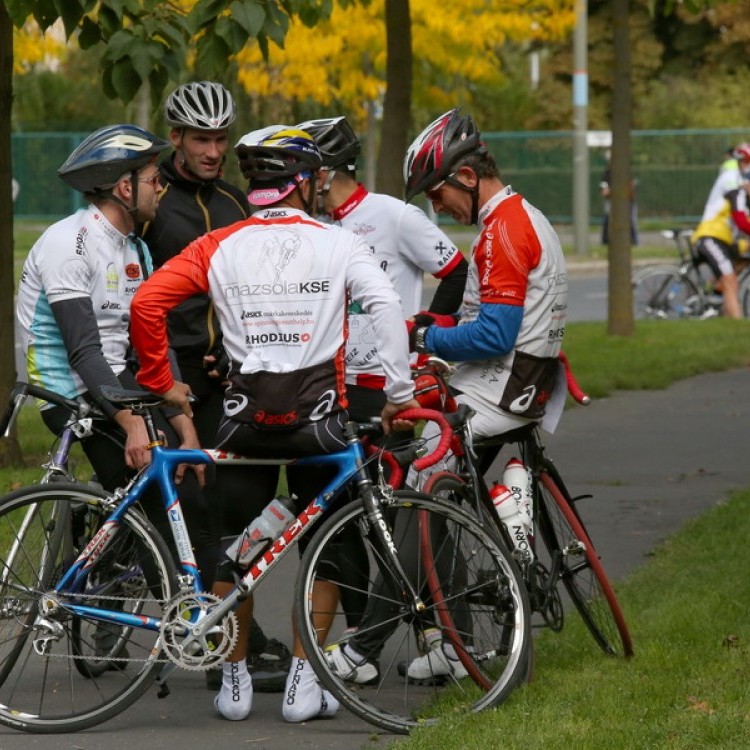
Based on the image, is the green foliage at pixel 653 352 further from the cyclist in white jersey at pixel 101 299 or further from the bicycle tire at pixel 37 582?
the bicycle tire at pixel 37 582

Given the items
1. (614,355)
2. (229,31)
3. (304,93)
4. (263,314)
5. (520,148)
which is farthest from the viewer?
(520,148)

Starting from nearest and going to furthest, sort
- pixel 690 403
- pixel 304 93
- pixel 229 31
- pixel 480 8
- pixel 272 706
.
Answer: pixel 272 706, pixel 229 31, pixel 690 403, pixel 480 8, pixel 304 93

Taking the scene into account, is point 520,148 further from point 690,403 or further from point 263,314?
point 263,314

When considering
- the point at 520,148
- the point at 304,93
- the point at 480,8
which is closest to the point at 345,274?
the point at 480,8

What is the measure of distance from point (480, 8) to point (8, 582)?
21.9 m

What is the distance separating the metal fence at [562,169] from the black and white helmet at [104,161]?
32560mm

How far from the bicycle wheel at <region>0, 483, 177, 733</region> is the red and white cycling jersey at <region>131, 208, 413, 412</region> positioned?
1.78 feet

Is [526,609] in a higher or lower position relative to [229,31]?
lower

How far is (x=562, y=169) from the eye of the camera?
127ft

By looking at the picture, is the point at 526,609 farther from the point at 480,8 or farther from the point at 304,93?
the point at 304,93

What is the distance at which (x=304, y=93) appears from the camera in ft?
99.0

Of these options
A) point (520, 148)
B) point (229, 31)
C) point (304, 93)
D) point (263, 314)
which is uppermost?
point (229, 31)

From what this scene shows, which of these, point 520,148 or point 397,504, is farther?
point 520,148

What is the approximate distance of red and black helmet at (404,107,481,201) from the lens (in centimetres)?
574
